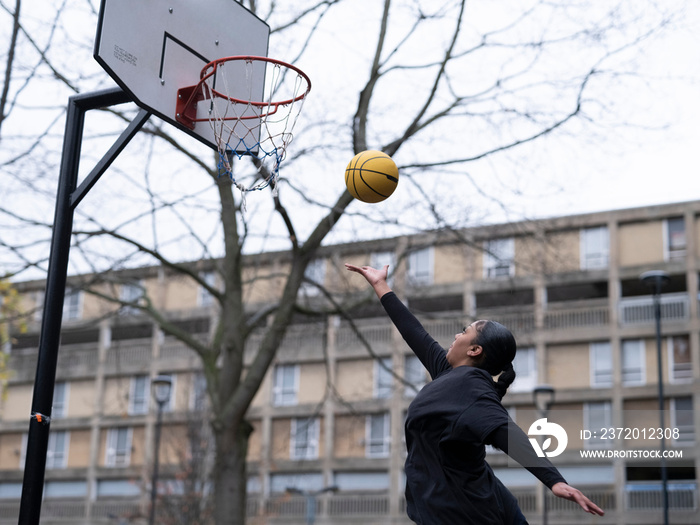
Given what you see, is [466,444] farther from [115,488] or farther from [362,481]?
[115,488]

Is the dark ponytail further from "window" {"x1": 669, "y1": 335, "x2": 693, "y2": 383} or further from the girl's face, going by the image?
"window" {"x1": 669, "y1": 335, "x2": 693, "y2": 383}

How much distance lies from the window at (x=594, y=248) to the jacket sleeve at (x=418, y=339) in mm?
35553

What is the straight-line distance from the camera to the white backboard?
21.8ft

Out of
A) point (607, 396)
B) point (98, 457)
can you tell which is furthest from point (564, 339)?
point (98, 457)

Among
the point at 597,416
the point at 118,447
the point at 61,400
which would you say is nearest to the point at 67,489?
the point at 118,447

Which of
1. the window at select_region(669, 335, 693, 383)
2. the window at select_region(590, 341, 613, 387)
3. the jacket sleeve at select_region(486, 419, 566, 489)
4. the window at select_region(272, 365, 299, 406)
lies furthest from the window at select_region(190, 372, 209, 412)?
the jacket sleeve at select_region(486, 419, 566, 489)

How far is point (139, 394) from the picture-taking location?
1842 inches

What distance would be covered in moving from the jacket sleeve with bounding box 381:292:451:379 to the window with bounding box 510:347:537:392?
34434 mm

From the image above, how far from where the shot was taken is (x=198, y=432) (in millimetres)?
30422

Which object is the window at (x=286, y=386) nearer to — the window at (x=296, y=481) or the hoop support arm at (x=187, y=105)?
the window at (x=296, y=481)

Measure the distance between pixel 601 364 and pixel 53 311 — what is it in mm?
34544

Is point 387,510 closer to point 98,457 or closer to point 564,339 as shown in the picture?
point 564,339

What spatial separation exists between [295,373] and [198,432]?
12764 mm

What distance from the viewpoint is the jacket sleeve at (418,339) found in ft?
16.4
